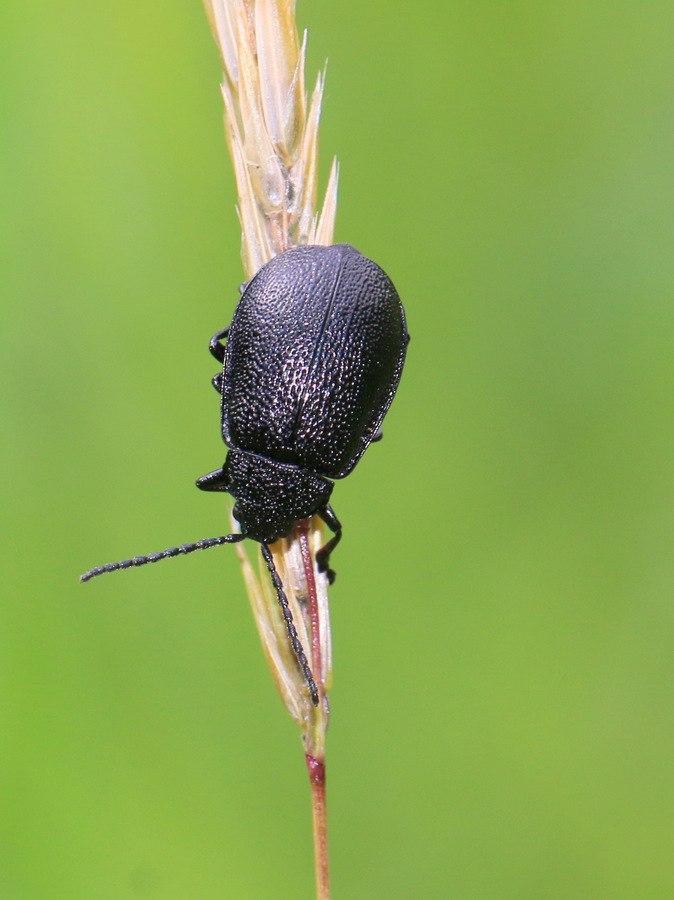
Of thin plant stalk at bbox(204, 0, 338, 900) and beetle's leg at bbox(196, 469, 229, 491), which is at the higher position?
thin plant stalk at bbox(204, 0, 338, 900)

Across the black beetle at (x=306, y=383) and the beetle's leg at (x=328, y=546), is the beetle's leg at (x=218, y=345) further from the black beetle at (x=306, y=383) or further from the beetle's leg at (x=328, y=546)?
the beetle's leg at (x=328, y=546)

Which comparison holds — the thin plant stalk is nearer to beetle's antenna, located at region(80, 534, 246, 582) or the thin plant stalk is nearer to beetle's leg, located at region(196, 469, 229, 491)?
beetle's antenna, located at region(80, 534, 246, 582)

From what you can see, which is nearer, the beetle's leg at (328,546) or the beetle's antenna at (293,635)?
the beetle's antenna at (293,635)

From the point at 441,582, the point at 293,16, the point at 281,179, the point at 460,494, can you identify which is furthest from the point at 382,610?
the point at 293,16

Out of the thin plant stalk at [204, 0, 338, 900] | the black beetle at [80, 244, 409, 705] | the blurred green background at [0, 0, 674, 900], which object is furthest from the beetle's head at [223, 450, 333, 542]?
the blurred green background at [0, 0, 674, 900]

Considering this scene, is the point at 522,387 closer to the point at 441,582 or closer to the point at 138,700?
the point at 441,582

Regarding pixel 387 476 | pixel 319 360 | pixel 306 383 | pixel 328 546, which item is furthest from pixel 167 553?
pixel 387 476

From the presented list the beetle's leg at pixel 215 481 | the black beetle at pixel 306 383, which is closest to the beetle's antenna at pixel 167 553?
the black beetle at pixel 306 383
